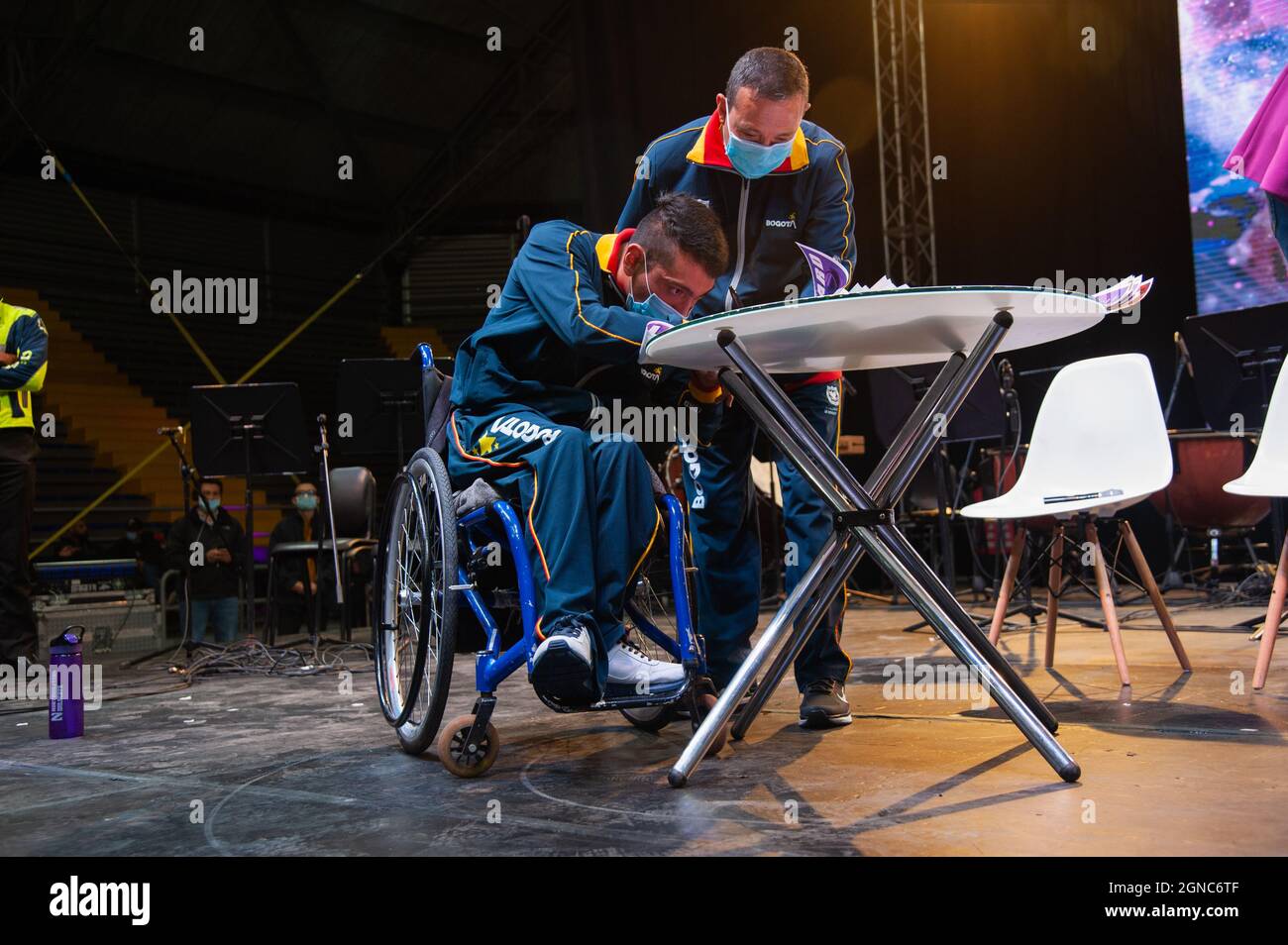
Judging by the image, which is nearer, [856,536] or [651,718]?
[856,536]

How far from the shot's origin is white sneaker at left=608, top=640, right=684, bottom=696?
5.84ft

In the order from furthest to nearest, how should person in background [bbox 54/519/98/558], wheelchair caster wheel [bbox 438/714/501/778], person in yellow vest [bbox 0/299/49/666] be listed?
person in background [bbox 54/519/98/558], person in yellow vest [bbox 0/299/49/666], wheelchair caster wheel [bbox 438/714/501/778]

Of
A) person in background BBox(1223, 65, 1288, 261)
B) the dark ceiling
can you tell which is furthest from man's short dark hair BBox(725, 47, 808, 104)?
the dark ceiling

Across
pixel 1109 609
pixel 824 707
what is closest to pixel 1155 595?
pixel 1109 609

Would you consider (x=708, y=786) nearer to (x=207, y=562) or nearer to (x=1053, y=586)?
(x=1053, y=586)

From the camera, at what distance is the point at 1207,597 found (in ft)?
17.6

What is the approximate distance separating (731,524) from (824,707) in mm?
444

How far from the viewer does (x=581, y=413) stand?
6.68 feet

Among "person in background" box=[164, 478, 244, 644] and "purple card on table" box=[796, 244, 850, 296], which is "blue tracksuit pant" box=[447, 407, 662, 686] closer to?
"purple card on table" box=[796, 244, 850, 296]

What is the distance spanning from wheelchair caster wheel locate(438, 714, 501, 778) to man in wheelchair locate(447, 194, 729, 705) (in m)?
0.25

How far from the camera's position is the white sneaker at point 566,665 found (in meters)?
1.63

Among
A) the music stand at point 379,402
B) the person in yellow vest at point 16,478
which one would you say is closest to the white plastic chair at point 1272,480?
the music stand at point 379,402

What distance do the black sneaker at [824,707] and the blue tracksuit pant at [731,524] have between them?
67 mm
